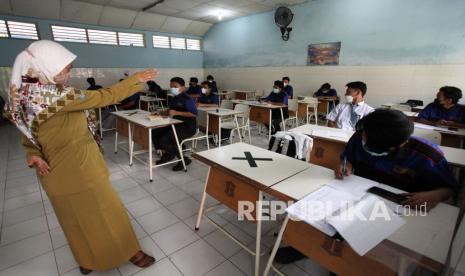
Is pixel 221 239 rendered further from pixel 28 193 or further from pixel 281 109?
pixel 281 109

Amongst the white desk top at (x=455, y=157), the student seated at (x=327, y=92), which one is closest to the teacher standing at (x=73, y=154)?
the white desk top at (x=455, y=157)

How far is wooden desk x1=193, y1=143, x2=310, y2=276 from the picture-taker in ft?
4.84

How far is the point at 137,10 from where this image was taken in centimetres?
778

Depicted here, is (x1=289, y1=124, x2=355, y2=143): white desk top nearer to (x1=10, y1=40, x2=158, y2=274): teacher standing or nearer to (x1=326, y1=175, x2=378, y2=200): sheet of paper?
(x1=326, y1=175, x2=378, y2=200): sheet of paper

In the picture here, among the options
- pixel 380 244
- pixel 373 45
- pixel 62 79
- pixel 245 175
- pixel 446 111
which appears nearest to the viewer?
pixel 380 244

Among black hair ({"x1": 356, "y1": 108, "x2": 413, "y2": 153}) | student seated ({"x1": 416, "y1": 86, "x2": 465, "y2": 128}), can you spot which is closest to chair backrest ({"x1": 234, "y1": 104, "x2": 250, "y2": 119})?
student seated ({"x1": 416, "y1": 86, "x2": 465, "y2": 128})

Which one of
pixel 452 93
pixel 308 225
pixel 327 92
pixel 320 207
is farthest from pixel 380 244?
pixel 327 92

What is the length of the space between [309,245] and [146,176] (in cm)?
254

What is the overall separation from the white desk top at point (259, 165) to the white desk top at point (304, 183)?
5 centimetres

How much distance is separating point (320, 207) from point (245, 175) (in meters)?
0.52

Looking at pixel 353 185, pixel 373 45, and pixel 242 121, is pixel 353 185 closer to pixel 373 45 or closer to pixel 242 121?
pixel 242 121

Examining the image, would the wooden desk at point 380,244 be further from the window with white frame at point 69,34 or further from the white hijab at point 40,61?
the window with white frame at point 69,34

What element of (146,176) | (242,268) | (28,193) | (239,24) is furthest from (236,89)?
(242,268)

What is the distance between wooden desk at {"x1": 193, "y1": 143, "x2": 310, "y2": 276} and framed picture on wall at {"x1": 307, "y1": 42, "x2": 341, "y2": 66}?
5.64 meters
